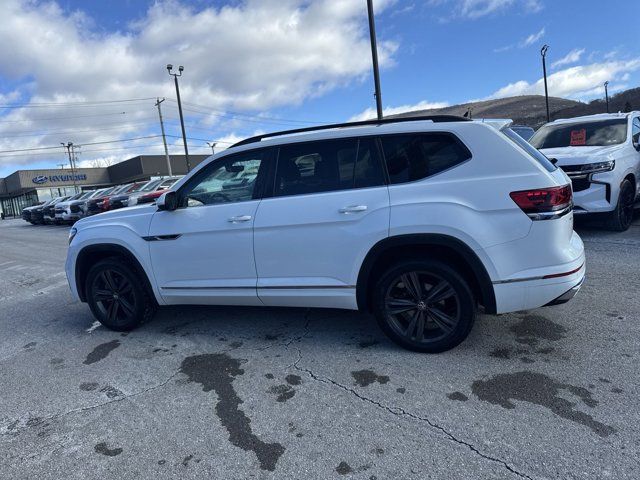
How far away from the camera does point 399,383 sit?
3201 mm

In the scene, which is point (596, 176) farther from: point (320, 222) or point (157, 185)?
point (157, 185)

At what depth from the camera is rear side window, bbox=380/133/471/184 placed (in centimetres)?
338

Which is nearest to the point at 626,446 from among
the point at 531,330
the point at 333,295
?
the point at 531,330

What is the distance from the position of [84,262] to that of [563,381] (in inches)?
178

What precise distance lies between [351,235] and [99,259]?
2857 mm

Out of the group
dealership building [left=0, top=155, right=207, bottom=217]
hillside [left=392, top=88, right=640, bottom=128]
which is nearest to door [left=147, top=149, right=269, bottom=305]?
dealership building [left=0, top=155, right=207, bottom=217]

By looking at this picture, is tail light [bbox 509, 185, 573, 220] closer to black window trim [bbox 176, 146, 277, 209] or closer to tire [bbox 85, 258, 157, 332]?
black window trim [bbox 176, 146, 277, 209]

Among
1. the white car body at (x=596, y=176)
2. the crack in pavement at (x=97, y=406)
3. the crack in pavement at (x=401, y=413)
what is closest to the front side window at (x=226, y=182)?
the crack in pavement at (x=401, y=413)

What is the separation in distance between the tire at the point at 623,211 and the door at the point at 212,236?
604cm

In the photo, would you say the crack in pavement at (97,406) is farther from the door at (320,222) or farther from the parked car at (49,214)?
the parked car at (49,214)

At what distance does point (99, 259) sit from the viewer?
15.6 feet

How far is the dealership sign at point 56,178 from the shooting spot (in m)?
56.5

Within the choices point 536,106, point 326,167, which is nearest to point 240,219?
point 326,167

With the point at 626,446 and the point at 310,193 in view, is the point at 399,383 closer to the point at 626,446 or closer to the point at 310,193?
the point at 626,446
